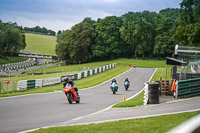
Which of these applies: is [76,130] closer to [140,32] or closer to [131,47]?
[140,32]

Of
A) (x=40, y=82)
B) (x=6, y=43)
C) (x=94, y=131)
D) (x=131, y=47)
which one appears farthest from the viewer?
(x=6, y=43)

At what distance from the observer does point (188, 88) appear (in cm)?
1792

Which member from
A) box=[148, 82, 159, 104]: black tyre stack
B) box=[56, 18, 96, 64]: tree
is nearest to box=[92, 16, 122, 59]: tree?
box=[56, 18, 96, 64]: tree

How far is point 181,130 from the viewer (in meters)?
1.93

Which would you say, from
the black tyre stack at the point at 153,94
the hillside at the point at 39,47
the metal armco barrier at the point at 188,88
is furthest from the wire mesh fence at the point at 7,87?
the hillside at the point at 39,47

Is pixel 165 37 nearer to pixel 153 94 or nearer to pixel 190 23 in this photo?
pixel 190 23

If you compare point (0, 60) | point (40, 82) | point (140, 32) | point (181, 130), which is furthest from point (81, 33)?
point (181, 130)

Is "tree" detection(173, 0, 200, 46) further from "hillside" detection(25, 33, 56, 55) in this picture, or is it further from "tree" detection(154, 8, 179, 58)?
"hillside" detection(25, 33, 56, 55)

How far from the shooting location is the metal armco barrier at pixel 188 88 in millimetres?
17656

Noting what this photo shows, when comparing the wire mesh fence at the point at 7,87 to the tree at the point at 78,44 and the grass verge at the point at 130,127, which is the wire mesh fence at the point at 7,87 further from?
the tree at the point at 78,44

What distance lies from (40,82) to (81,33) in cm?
6505

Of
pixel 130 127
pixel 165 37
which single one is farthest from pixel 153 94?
pixel 165 37

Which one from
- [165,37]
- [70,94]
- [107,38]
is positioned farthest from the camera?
[107,38]

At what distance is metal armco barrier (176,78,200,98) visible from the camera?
695 inches
